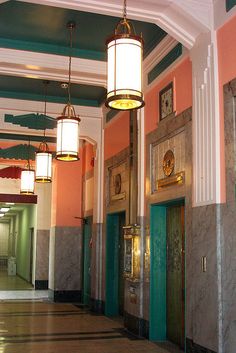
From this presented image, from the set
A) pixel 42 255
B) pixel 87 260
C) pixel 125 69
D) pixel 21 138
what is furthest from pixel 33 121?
pixel 42 255

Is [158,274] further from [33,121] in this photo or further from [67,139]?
[33,121]

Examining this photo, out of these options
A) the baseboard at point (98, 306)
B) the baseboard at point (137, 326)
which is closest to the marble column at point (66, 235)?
the baseboard at point (98, 306)

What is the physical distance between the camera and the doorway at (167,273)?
6.60 meters

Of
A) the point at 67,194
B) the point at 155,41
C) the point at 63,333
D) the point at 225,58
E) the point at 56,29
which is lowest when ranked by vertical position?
the point at 63,333

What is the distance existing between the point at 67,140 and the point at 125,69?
2.50m

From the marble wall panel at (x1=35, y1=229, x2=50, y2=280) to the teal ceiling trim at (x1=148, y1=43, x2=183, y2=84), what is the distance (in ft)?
33.3

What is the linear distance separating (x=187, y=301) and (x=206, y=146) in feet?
6.12

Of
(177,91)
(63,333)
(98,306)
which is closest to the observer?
(177,91)

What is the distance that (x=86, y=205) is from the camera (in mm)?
11820

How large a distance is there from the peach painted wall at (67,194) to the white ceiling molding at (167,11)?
718 cm

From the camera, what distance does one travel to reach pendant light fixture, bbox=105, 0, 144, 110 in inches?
141

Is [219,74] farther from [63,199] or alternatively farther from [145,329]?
[63,199]

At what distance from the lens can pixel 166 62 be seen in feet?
22.6

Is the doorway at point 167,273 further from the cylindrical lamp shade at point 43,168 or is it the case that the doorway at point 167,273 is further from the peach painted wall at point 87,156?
the peach painted wall at point 87,156
